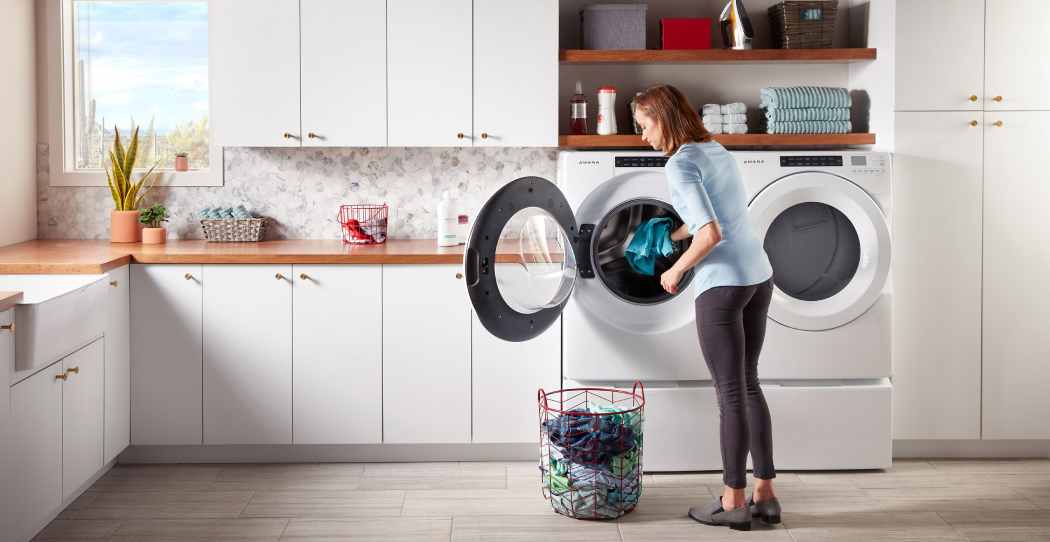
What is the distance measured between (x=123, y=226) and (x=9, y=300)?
1.09m

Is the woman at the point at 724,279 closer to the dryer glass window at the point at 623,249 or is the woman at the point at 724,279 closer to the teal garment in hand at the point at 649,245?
the teal garment in hand at the point at 649,245

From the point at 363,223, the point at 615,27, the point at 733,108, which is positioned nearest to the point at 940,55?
the point at 733,108

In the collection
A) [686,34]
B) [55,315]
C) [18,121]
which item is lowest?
[55,315]

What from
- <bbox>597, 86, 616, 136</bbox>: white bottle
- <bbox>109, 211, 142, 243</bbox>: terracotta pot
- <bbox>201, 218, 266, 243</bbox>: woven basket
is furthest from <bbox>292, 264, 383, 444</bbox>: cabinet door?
<bbox>597, 86, 616, 136</bbox>: white bottle

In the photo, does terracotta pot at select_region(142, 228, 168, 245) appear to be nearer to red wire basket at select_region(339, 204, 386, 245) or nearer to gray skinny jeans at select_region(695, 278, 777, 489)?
red wire basket at select_region(339, 204, 386, 245)

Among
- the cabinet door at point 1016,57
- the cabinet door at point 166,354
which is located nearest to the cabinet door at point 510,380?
the cabinet door at point 166,354

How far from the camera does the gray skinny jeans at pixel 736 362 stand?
2146 mm

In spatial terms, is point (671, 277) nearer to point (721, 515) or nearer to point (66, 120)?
point (721, 515)

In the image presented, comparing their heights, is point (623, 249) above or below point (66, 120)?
below

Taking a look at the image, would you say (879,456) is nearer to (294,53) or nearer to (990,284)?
(990,284)

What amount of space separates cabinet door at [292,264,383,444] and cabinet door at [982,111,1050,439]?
2.24 m

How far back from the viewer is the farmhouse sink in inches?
77.6

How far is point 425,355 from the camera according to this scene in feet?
8.84

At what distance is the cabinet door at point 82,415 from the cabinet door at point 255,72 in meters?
0.94
